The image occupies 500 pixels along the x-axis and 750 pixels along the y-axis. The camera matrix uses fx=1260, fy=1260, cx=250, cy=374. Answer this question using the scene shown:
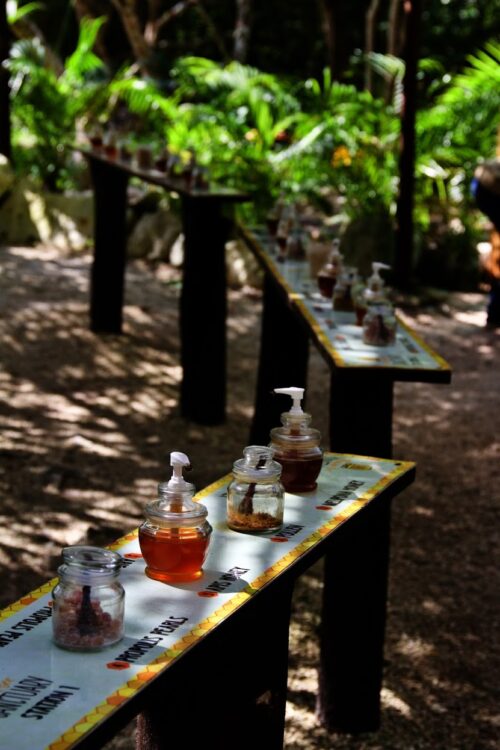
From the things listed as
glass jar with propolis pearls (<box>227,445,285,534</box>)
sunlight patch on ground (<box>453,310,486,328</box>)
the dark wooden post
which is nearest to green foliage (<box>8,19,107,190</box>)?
sunlight patch on ground (<box>453,310,486,328</box>)

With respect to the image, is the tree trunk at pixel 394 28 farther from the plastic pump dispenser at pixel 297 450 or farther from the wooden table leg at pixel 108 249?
the plastic pump dispenser at pixel 297 450

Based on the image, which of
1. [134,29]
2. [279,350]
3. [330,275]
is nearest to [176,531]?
[330,275]

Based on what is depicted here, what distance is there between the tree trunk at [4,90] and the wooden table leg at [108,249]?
2.86m

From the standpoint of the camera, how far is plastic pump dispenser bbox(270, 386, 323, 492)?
284cm

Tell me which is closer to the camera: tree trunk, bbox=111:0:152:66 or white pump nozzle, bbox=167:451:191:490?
white pump nozzle, bbox=167:451:191:490

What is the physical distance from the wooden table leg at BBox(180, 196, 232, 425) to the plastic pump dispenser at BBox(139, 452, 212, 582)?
4.51m

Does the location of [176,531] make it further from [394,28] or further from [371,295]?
[394,28]

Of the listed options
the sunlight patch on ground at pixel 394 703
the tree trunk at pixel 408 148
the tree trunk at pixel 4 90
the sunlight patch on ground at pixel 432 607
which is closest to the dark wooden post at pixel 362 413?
the sunlight patch on ground at pixel 394 703

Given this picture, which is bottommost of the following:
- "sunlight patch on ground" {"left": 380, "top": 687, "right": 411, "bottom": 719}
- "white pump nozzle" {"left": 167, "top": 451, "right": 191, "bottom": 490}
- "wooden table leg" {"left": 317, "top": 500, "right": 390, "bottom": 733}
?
"sunlight patch on ground" {"left": 380, "top": 687, "right": 411, "bottom": 719}

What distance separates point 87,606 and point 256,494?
567mm

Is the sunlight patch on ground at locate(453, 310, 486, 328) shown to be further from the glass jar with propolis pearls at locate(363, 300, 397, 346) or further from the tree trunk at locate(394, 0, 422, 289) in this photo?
the glass jar with propolis pearls at locate(363, 300, 397, 346)

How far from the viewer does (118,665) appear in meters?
2.07

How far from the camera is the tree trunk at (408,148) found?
1014cm

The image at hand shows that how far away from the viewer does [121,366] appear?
8.03 metres
